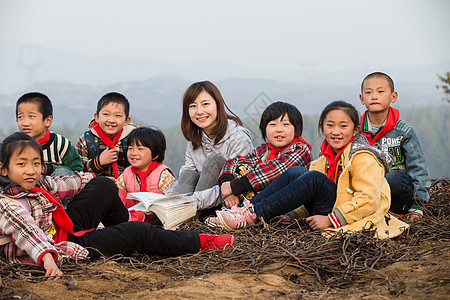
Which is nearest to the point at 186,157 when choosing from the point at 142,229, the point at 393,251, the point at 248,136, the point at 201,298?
the point at 248,136

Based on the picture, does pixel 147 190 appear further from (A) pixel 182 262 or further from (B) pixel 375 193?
(B) pixel 375 193

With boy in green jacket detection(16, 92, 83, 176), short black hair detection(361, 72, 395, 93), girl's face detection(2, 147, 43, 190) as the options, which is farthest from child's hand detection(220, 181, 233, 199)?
girl's face detection(2, 147, 43, 190)

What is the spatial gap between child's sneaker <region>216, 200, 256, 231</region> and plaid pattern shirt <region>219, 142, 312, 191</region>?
358 millimetres

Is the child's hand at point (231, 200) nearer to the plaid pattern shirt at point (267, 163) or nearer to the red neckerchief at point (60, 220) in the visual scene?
the plaid pattern shirt at point (267, 163)

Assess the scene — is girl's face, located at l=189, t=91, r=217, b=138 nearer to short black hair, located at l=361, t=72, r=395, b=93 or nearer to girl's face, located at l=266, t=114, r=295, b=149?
girl's face, located at l=266, t=114, r=295, b=149

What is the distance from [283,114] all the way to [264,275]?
1.94m

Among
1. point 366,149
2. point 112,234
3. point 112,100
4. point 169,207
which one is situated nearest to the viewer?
point 112,234

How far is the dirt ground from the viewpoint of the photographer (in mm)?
2240

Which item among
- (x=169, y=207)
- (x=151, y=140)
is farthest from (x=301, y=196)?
(x=151, y=140)

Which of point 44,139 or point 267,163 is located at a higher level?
point 44,139

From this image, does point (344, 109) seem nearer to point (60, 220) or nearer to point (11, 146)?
point (60, 220)

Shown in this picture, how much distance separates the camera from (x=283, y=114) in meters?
4.20

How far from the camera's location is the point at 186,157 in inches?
189

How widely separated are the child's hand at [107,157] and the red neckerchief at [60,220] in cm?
191
